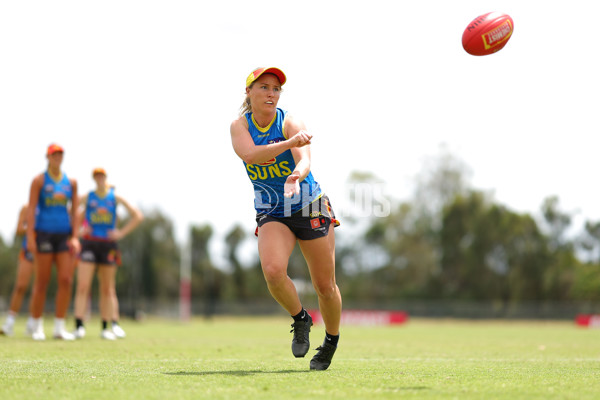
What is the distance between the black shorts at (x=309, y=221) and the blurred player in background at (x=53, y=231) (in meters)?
5.79

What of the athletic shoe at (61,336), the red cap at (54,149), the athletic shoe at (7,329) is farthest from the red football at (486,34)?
the athletic shoe at (7,329)

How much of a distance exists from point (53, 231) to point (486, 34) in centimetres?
704

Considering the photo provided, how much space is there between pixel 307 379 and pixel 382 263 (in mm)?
63246

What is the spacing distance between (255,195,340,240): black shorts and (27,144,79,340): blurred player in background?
579 cm

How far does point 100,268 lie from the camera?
11500 millimetres

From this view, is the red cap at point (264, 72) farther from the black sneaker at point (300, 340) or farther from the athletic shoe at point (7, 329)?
the athletic shoe at point (7, 329)

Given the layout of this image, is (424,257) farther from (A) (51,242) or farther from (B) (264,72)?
(B) (264,72)

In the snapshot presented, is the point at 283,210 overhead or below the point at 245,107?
below

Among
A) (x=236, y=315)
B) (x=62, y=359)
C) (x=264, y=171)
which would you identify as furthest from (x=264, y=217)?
(x=236, y=315)

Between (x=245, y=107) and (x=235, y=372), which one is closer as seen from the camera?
(x=235, y=372)

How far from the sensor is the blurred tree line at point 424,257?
53125mm

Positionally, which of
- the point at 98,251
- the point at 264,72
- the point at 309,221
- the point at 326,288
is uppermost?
the point at 264,72

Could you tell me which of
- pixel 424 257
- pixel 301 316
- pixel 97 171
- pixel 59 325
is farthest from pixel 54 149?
pixel 424 257

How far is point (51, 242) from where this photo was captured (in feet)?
34.7
